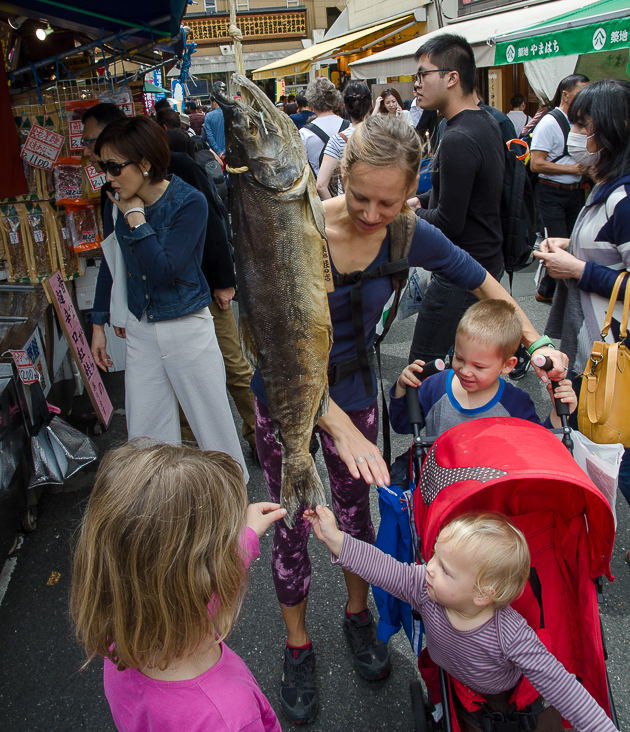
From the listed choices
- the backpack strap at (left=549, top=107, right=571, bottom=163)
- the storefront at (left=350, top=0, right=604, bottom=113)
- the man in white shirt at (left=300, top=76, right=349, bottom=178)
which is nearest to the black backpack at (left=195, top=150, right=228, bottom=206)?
the man in white shirt at (left=300, top=76, right=349, bottom=178)

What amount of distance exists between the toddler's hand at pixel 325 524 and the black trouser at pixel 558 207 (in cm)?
511

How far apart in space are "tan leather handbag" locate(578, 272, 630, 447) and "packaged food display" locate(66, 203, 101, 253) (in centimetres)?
343

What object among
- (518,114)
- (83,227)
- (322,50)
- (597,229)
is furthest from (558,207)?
(322,50)

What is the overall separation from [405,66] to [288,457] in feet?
32.7

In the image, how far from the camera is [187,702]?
1.24m

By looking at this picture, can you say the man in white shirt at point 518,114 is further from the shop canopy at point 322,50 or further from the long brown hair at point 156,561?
the long brown hair at point 156,561

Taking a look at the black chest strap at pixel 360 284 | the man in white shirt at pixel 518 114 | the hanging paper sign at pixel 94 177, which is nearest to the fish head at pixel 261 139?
the black chest strap at pixel 360 284

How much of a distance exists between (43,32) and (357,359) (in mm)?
3645

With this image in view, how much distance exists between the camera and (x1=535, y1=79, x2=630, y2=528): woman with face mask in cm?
250

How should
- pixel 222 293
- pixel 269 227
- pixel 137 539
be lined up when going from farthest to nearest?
pixel 222 293 < pixel 269 227 < pixel 137 539

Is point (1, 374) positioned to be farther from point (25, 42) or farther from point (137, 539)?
point (25, 42)

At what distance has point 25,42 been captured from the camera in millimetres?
3932

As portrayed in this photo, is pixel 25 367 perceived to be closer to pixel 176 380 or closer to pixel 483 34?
pixel 176 380

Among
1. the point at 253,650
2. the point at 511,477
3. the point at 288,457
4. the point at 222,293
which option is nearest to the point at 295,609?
the point at 253,650
